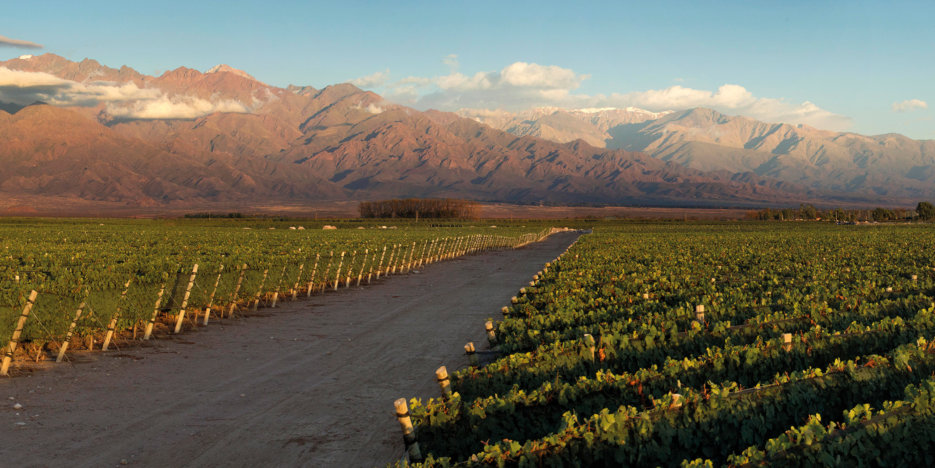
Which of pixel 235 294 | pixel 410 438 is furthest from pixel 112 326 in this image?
pixel 410 438

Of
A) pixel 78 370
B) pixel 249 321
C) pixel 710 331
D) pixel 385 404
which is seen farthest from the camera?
pixel 249 321

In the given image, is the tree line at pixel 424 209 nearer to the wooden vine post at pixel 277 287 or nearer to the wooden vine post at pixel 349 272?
the wooden vine post at pixel 349 272

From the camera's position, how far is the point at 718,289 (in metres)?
19.5

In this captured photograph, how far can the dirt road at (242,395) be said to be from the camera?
1033 cm

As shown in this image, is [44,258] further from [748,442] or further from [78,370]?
[748,442]

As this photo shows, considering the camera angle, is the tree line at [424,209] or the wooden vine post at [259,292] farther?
the tree line at [424,209]

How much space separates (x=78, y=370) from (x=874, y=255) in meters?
34.1

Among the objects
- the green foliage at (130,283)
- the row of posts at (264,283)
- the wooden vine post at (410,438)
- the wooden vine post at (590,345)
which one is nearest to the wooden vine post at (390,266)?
the row of posts at (264,283)

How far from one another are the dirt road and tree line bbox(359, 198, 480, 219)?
166959mm

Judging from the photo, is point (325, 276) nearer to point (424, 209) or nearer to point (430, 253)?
point (430, 253)

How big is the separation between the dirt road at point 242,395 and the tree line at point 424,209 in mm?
166959

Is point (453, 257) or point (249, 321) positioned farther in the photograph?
point (453, 257)

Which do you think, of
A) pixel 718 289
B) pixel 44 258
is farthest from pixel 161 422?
pixel 44 258

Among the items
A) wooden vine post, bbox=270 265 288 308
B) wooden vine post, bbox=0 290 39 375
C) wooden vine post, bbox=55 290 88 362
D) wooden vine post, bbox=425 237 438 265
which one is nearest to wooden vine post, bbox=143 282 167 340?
wooden vine post, bbox=55 290 88 362
